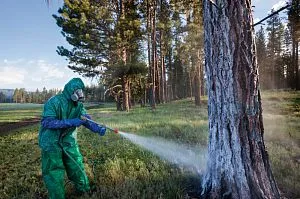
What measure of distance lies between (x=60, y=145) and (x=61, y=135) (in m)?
0.15

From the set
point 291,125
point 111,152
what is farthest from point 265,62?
point 111,152

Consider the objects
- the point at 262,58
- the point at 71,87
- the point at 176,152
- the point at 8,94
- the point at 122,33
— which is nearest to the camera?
the point at 71,87

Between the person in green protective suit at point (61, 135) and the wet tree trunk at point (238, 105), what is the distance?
1.90 metres

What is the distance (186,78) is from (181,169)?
2323 inches

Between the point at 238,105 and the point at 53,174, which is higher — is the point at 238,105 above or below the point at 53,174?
above

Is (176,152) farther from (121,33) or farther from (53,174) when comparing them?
(121,33)

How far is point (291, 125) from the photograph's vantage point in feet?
37.4

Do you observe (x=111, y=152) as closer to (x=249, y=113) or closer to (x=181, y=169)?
(x=181, y=169)

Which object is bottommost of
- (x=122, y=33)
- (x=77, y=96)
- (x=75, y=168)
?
(x=75, y=168)

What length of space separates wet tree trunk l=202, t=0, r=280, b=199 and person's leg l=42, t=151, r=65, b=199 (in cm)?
232

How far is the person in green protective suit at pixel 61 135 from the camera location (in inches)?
167

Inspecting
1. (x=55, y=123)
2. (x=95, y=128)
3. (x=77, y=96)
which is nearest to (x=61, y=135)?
(x=55, y=123)

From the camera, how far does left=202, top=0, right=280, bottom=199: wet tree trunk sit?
3.74m

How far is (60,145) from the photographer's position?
4484 mm
